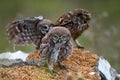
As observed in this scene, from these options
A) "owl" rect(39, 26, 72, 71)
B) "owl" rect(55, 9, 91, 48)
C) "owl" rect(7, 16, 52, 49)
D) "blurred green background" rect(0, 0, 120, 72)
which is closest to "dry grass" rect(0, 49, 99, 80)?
"owl" rect(39, 26, 72, 71)

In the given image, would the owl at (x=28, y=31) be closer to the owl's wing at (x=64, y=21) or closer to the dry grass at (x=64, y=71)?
the owl's wing at (x=64, y=21)

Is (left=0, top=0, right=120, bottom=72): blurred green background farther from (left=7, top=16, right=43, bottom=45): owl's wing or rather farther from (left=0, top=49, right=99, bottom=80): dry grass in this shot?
(left=0, top=49, right=99, bottom=80): dry grass

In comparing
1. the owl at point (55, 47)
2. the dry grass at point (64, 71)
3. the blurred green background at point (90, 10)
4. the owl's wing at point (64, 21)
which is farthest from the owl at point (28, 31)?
the blurred green background at point (90, 10)

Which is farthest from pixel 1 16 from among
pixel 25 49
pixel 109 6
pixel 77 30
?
pixel 77 30

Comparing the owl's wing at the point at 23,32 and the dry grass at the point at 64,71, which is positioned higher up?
the owl's wing at the point at 23,32

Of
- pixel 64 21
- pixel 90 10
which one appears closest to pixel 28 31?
pixel 64 21

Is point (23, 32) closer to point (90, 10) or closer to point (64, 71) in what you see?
point (64, 71)
